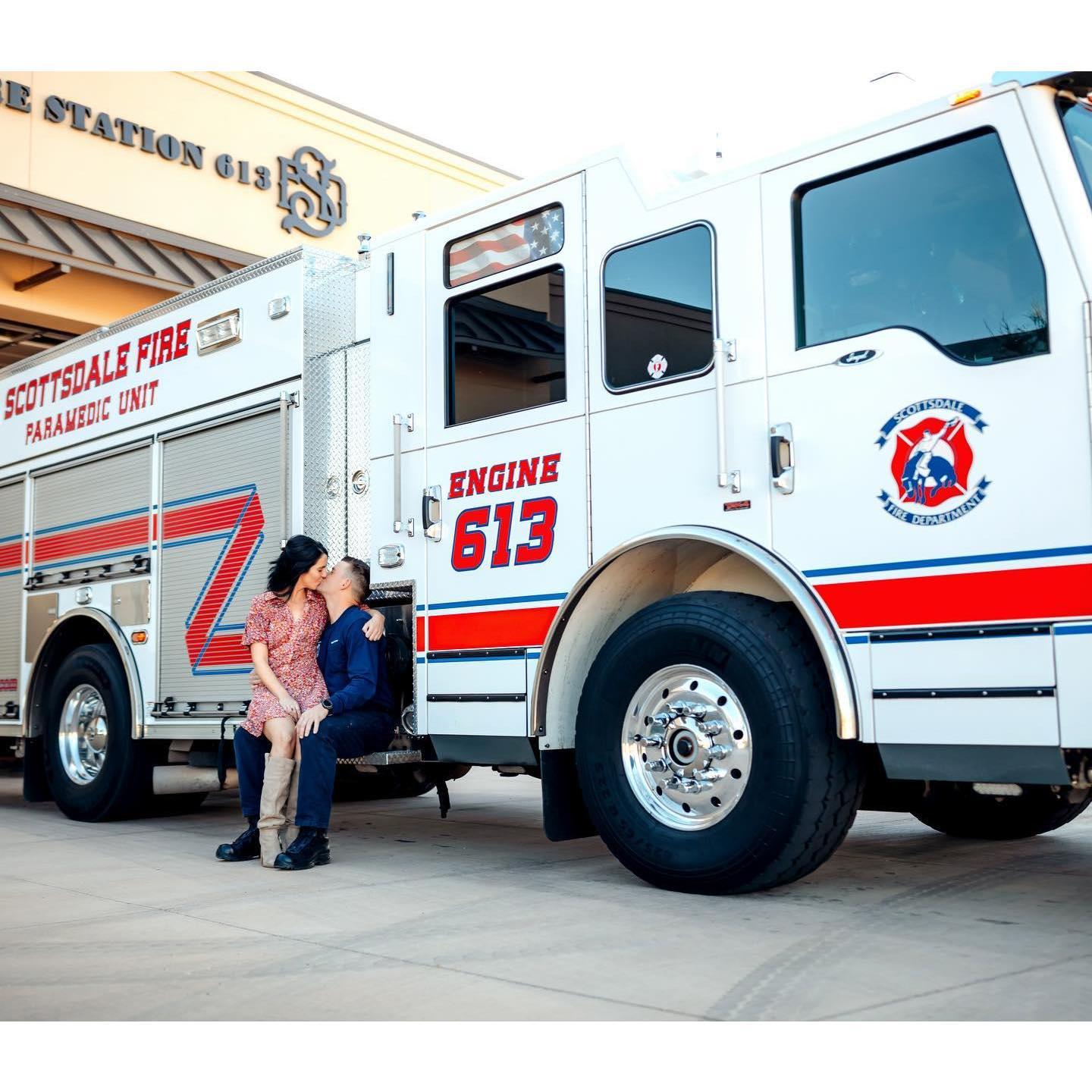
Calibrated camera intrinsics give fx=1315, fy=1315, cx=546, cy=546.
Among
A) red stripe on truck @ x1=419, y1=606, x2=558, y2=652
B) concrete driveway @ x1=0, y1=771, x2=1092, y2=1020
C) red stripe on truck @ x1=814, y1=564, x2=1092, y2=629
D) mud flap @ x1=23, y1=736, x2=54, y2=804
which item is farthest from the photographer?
mud flap @ x1=23, y1=736, x2=54, y2=804

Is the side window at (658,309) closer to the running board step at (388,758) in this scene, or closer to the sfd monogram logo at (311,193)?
the running board step at (388,758)

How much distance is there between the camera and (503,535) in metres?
5.91

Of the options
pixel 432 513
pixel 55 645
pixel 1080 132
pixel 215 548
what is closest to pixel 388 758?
pixel 432 513

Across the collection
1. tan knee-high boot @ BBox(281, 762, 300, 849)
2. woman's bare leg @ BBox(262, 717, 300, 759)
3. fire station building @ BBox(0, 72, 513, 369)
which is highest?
fire station building @ BBox(0, 72, 513, 369)

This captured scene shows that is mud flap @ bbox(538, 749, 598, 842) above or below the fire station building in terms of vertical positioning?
below

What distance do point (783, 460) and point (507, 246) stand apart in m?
1.92

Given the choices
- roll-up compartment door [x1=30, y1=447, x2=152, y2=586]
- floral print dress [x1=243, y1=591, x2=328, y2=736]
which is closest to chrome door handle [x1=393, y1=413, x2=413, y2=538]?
floral print dress [x1=243, y1=591, x2=328, y2=736]

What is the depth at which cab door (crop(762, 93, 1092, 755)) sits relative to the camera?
164 inches

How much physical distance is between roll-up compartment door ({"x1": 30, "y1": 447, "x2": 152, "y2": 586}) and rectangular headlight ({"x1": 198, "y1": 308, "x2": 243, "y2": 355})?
2.81 ft

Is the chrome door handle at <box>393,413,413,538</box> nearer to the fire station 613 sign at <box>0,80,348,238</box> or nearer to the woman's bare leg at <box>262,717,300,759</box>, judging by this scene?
the woman's bare leg at <box>262,717,300,759</box>

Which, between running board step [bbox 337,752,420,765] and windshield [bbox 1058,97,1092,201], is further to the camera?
running board step [bbox 337,752,420,765]

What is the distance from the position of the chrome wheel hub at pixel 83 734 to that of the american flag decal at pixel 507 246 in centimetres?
387

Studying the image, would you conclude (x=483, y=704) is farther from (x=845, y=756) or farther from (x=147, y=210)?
(x=147, y=210)
